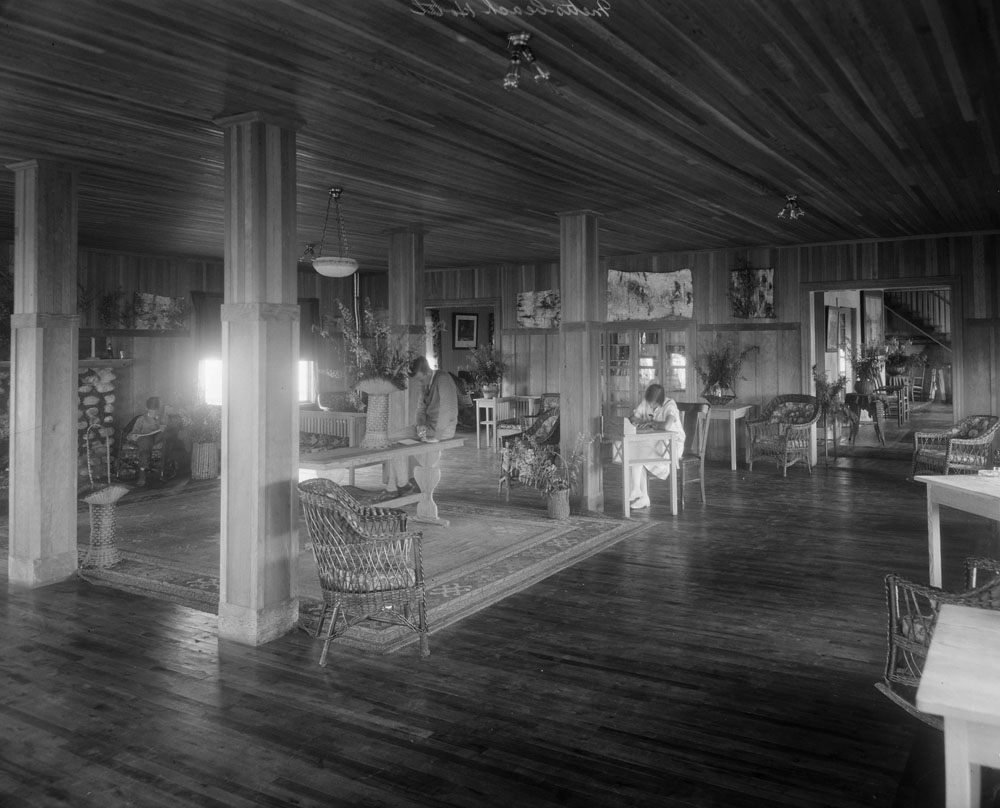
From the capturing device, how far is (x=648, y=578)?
5902 mm

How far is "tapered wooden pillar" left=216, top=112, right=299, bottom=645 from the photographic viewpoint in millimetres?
4699

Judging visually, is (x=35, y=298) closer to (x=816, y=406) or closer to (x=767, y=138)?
(x=767, y=138)

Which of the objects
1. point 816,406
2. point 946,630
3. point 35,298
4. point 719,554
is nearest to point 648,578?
point 719,554

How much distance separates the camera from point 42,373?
577 centimetres

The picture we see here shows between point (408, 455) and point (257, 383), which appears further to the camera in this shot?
point (408, 455)

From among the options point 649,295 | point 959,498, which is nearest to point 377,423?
point 959,498

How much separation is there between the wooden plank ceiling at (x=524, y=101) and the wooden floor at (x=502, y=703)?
2988 millimetres

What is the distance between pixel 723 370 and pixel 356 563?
8805mm

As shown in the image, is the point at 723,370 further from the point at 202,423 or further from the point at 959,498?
the point at 202,423

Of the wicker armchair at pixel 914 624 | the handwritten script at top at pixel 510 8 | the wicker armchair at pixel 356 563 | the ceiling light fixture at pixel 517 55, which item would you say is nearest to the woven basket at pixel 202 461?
the wicker armchair at pixel 356 563

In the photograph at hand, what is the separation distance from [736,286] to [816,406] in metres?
2.08

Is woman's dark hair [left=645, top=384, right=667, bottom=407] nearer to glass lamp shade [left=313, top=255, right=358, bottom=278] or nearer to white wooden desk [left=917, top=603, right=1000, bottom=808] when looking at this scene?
glass lamp shade [left=313, top=255, right=358, bottom=278]

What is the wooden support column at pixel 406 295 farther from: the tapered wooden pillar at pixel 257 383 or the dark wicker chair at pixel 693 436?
the tapered wooden pillar at pixel 257 383

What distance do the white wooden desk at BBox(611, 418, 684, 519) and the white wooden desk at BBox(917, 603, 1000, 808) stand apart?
583 cm
